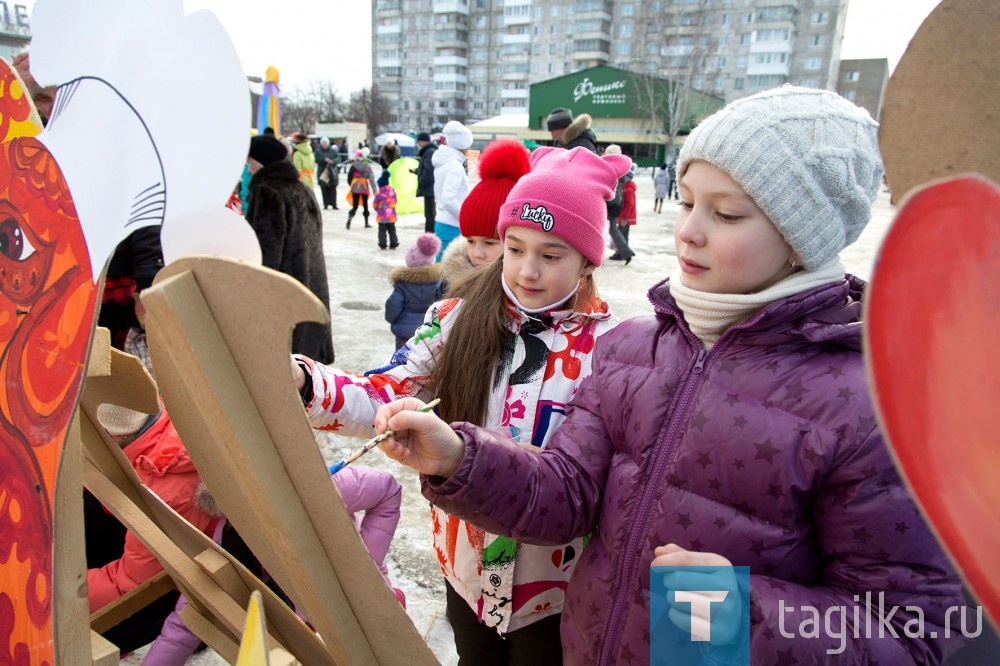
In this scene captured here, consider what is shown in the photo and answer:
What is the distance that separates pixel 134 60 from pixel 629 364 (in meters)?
0.81

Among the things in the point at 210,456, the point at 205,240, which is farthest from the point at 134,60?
the point at 210,456

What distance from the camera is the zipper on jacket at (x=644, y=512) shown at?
0.95 metres

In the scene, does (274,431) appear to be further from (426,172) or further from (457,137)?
(426,172)

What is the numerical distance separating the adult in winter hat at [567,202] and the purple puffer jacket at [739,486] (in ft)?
1.25

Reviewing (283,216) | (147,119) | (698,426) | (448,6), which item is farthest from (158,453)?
(448,6)

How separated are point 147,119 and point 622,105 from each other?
42113mm

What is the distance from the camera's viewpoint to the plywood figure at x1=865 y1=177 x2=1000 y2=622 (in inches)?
14.2

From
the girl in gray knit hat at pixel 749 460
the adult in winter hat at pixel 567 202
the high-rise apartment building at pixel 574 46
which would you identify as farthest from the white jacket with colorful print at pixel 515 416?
the high-rise apartment building at pixel 574 46

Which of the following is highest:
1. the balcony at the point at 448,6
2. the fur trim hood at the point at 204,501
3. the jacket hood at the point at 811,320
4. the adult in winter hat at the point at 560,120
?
the balcony at the point at 448,6

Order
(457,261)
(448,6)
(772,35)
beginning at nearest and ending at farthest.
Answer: (457,261), (772,35), (448,6)

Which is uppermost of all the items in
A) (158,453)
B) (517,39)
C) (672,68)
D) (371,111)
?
(517,39)

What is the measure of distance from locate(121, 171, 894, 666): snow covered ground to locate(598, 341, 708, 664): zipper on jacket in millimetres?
349

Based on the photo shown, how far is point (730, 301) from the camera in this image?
91 cm

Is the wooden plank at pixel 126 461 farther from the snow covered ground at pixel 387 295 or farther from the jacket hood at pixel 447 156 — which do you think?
the jacket hood at pixel 447 156
